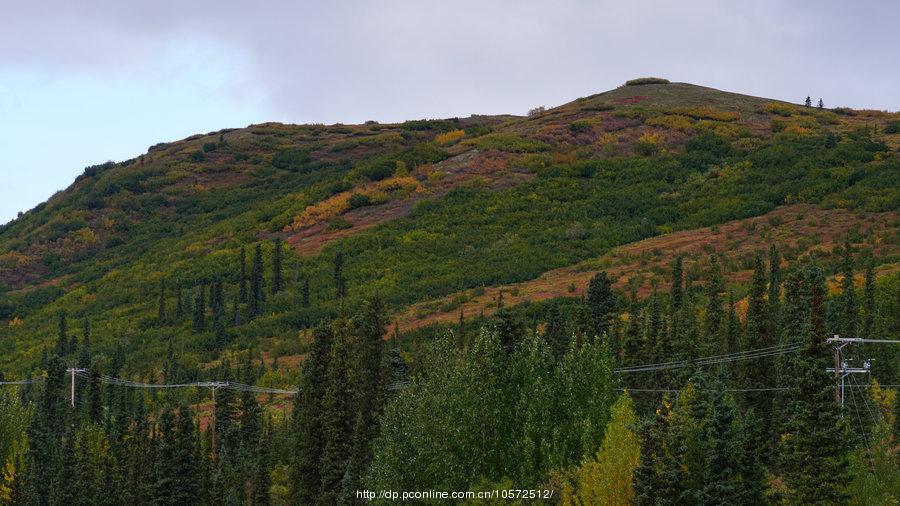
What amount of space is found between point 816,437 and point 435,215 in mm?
105406

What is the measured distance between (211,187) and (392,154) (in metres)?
34.4

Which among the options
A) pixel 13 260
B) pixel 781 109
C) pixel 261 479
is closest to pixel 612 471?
pixel 261 479

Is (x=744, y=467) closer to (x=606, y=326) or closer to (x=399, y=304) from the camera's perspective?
(x=606, y=326)

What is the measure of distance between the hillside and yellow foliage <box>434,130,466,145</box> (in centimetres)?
73

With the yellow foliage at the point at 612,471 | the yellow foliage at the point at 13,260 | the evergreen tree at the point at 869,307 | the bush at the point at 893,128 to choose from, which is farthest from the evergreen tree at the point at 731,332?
the yellow foliage at the point at 13,260

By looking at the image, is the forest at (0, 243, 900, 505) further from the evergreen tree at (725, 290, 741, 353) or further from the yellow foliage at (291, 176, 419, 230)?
the yellow foliage at (291, 176, 419, 230)

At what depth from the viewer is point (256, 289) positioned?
123000 millimetres

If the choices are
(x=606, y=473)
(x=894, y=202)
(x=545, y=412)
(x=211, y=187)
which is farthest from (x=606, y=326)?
(x=211, y=187)

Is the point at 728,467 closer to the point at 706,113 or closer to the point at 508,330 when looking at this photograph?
the point at 508,330

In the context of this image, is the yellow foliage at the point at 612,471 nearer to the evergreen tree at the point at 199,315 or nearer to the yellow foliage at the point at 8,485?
the yellow foliage at the point at 8,485

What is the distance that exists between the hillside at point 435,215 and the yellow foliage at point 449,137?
2.41 feet

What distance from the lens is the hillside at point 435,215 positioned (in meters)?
117

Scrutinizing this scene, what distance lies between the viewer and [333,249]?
137000 mm

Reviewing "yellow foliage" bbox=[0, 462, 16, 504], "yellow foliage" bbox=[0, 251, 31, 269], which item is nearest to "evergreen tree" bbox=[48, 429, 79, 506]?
"yellow foliage" bbox=[0, 462, 16, 504]
